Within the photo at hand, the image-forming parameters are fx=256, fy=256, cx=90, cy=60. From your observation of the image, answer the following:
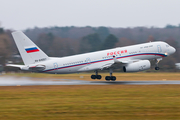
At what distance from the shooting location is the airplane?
1423 inches

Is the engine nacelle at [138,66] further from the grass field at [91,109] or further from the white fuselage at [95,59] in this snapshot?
the grass field at [91,109]

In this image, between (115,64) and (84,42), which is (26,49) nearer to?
(115,64)

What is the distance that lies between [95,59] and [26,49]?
33.3 ft

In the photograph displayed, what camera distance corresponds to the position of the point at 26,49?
118ft

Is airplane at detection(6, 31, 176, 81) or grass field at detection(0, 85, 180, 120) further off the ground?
airplane at detection(6, 31, 176, 81)

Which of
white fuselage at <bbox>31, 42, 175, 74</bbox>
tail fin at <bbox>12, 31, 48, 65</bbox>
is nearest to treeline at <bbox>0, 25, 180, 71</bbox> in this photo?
white fuselage at <bbox>31, 42, 175, 74</bbox>

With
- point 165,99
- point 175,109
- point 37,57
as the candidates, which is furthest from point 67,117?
point 37,57

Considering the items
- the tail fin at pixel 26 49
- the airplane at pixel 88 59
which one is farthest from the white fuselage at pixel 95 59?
the tail fin at pixel 26 49

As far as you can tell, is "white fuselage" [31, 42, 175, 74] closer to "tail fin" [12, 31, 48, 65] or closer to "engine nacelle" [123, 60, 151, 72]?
"tail fin" [12, 31, 48, 65]

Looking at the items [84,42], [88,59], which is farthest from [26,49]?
[84,42]

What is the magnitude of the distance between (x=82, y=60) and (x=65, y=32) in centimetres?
15483

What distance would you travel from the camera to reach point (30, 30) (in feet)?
594

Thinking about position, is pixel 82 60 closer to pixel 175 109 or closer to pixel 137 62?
pixel 137 62

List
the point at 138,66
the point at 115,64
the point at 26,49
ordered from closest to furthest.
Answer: the point at 26,49, the point at 138,66, the point at 115,64
